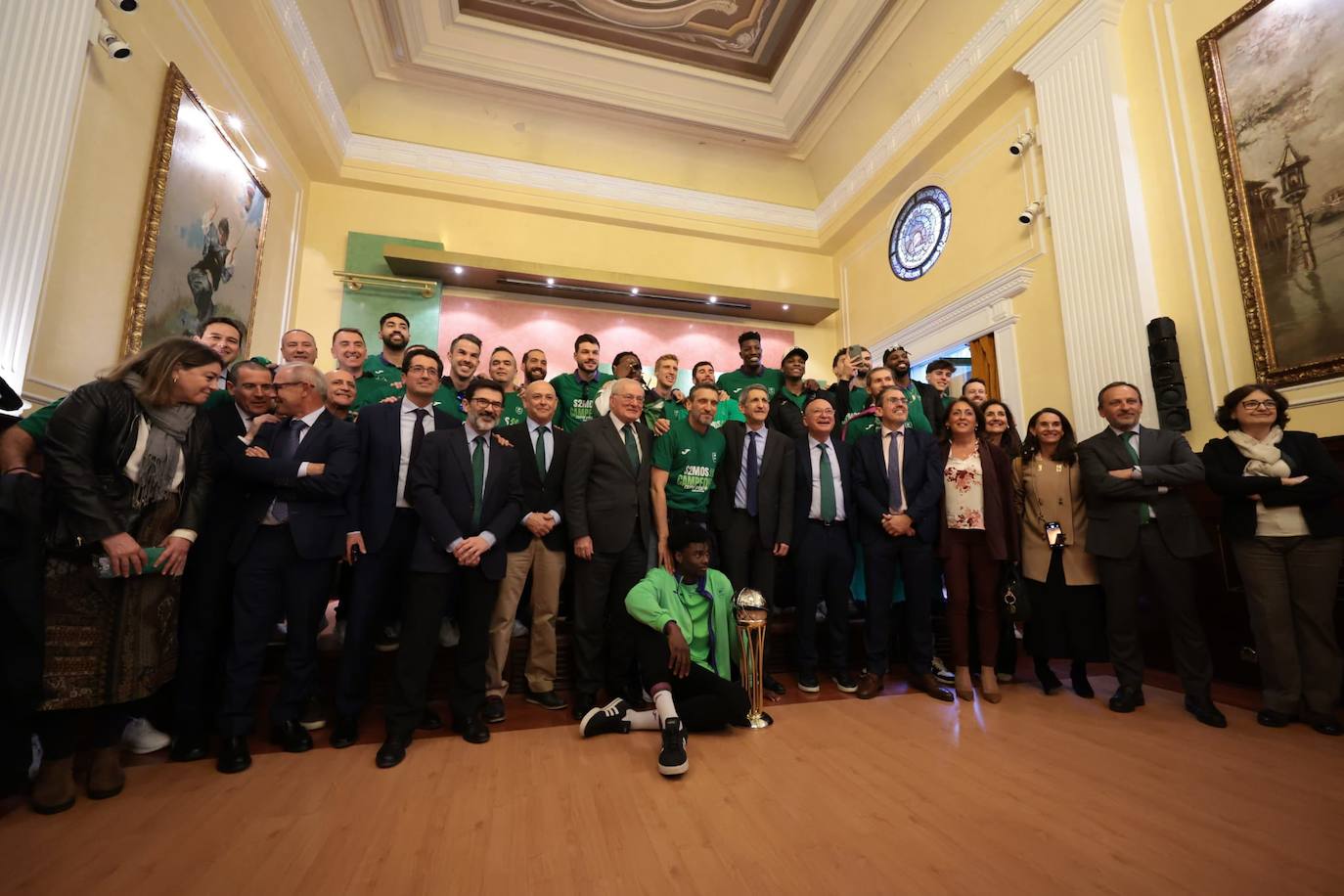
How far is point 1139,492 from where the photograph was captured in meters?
2.92

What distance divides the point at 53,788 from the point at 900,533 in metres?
3.62

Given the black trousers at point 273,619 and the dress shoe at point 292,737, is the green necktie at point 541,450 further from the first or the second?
the dress shoe at point 292,737

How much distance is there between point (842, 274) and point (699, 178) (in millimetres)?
2565

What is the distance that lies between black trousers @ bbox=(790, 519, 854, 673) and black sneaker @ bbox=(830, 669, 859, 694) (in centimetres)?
4

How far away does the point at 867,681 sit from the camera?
3.06 metres

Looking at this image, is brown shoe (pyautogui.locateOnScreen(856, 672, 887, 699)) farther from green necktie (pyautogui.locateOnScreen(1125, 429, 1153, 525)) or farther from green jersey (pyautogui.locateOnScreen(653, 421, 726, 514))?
green necktie (pyautogui.locateOnScreen(1125, 429, 1153, 525))

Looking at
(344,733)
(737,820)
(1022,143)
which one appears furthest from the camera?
(1022,143)

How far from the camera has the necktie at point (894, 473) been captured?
3256 mm

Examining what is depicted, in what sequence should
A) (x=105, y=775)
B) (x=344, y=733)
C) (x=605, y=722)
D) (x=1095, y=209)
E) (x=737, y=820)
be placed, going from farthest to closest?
(x=1095, y=209)
(x=605, y=722)
(x=344, y=733)
(x=105, y=775)
(x=737, y=820)

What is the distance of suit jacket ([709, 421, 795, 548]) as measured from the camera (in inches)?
126

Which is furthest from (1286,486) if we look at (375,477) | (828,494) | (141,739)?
(141,739)

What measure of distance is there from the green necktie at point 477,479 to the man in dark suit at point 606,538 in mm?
463

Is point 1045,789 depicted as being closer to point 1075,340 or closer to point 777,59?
point 1075,340

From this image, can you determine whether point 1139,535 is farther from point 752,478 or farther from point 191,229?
point 191,229
